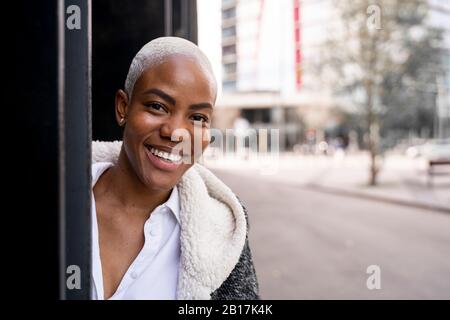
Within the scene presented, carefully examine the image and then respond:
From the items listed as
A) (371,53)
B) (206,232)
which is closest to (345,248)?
(206,232)

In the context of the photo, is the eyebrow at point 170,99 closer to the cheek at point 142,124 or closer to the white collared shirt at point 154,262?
the cheek at point 142,124

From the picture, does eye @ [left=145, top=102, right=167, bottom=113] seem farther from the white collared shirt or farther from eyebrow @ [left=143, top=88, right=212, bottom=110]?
the white collared shirt

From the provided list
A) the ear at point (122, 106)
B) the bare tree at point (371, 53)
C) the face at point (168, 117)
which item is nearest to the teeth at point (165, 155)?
the face at point (168, 117)

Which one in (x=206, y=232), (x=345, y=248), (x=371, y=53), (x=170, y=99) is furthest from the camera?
(x=371, y=53)

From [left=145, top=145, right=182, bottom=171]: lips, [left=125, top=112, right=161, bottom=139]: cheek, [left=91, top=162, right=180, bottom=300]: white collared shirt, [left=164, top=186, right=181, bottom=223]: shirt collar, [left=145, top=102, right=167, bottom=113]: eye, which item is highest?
[left=145, top=102, right=167, bottom=113]: eye

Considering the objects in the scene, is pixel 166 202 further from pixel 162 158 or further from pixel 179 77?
pixel 179 77

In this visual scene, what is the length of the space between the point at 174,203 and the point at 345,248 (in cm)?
555

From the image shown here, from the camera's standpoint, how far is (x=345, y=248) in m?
6.14

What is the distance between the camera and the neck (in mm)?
985

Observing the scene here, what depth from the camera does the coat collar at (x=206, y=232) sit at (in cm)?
93

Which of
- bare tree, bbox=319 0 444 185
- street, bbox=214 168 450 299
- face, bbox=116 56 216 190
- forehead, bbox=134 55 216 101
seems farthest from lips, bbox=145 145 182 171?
bare tree, bbox=319 0 444 185

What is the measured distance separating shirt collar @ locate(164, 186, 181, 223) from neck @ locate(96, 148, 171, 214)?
0.01m

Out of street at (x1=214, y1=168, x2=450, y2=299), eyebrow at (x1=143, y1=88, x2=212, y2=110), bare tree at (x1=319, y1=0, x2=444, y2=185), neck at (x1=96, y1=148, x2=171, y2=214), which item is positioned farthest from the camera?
bare tree at (x1=319, y1=0, x2=444, y2=185)

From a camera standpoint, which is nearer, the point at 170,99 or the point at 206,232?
the point at 170,99
